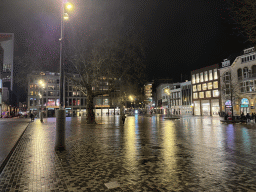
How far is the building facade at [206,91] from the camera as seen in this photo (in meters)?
60.2

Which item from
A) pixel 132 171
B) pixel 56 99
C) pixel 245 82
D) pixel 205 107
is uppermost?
pixel 245 82

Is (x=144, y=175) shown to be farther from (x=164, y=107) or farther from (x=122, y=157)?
(x=164, y=107)

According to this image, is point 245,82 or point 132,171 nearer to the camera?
point 132,171

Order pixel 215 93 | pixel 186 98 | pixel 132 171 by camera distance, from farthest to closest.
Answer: pixel 186 98
pixel 215 93
pixel 132 171

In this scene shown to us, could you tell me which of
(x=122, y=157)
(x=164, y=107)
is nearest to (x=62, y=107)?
(x=122, y=157)

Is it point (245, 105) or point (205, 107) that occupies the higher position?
point (245, 105)

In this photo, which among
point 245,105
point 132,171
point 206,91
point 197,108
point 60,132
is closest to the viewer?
point 132,171

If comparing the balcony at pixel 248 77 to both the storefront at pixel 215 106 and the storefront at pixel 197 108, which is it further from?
the storefront at pixel 197 108

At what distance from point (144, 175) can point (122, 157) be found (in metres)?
2.33

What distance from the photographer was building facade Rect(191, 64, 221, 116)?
60.2 m

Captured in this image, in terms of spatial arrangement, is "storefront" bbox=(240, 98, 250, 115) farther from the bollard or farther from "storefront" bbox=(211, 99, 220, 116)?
the bollard

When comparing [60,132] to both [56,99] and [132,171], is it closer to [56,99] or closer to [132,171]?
[132,171]

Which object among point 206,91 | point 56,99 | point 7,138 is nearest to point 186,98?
point 206,91

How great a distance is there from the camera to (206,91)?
64.8m
